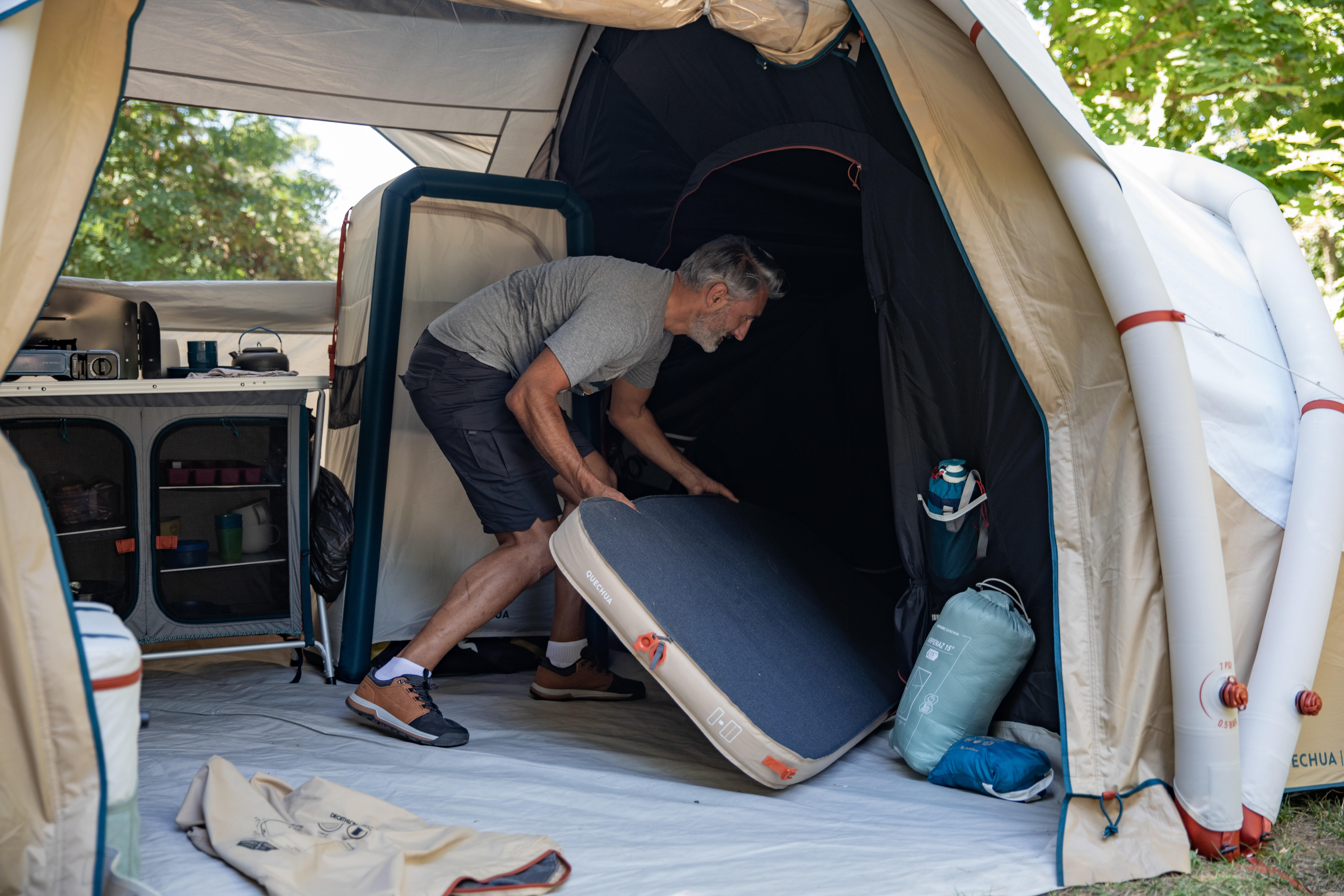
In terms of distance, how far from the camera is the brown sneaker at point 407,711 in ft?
7.91

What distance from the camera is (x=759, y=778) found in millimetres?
2039

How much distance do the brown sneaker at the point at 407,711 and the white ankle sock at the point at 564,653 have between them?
1.71ft

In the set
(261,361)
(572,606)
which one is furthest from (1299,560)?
(261,361)

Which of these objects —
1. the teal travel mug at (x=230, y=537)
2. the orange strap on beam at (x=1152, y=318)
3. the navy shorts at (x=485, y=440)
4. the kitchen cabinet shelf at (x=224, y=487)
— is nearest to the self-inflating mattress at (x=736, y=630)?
the navy shorts at (x=485, y=440)

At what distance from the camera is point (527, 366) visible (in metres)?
2.82

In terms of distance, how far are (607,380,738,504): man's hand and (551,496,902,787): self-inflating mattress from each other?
0.16m

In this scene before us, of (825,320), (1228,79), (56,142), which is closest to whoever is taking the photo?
(56,142)

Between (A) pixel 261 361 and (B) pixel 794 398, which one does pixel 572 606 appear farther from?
(A) pixel 261 361

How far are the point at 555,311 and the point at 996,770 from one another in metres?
1.71

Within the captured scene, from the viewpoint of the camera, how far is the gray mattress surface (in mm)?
2150

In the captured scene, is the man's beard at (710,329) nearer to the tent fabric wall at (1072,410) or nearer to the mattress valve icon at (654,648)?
the tent fabric wall at (1072,410)

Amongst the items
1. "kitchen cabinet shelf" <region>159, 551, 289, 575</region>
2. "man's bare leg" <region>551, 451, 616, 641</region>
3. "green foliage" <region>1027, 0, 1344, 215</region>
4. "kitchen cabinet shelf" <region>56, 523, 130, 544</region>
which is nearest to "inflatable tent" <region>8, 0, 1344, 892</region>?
"kitchen cabinet shelf" <region>159, 551, 289, 575</region>

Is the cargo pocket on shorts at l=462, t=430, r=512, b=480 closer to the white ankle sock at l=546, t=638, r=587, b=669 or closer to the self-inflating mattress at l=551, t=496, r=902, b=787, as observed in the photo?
the self-inflating mattress at l=551, t=496, r=902, b=787

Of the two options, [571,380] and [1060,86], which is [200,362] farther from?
[1060,86]
